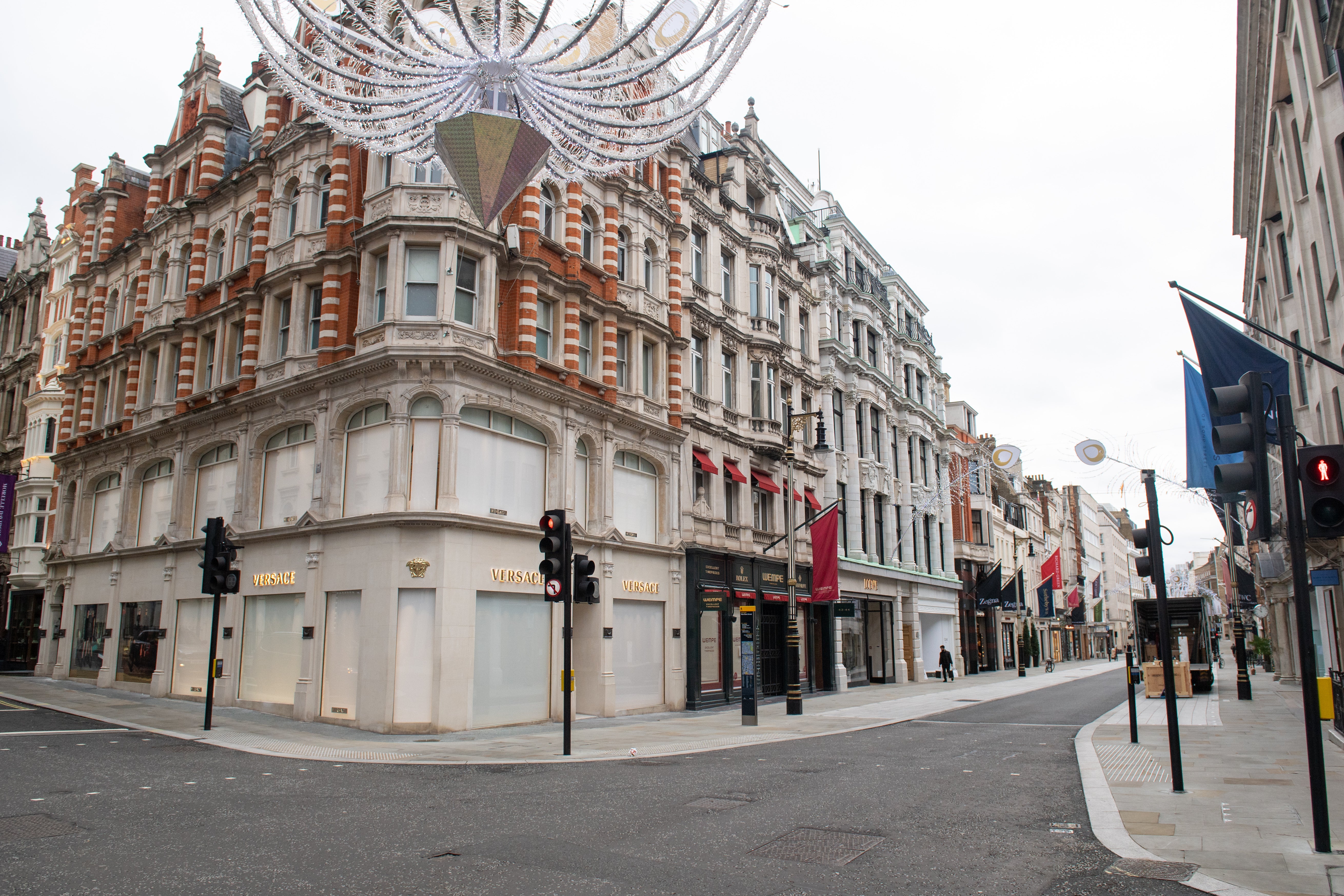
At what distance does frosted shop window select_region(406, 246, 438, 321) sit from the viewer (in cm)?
2070

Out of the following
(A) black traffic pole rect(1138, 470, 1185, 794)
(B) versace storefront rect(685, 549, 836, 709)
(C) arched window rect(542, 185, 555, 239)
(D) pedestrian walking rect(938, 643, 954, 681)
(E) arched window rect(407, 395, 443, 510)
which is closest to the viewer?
(A) black traffic pole rect(1138, 470, 1185, 794)

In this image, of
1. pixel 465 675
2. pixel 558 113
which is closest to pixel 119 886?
pixel 558 113

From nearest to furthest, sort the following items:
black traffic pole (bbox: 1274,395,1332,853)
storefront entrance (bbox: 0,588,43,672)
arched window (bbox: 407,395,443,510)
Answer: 1. black traffic pole (bbox: 1274,395,1332,853)
2. arched window (bbox: 407,395,443,510)
3. storefront entrance (bbox: 0,588,43,672)

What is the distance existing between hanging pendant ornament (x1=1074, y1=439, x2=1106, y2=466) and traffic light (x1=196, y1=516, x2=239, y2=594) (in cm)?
1909

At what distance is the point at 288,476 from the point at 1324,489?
22232 mm

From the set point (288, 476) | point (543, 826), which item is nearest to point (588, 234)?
point (288, 476)

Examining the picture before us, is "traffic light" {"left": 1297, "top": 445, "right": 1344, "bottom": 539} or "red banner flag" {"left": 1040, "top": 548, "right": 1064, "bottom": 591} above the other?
"red banner flag" {"left": 1040, "top": 548, "right": 1064, "bottom": 591}

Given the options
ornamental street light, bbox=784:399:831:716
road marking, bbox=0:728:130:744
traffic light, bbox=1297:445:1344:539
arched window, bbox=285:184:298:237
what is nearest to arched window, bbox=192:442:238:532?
arched window, bbox=285:184:298:237

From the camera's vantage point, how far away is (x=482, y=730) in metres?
19.4

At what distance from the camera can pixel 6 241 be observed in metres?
57.8

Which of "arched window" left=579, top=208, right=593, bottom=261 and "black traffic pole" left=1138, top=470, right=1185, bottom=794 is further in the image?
"arched window" left=579, top=208, right=593, bottom=261

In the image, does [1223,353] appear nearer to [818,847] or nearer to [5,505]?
[818,847]

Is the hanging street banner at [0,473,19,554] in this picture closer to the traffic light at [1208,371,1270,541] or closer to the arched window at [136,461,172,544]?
the arched window at [136,461,172,544]

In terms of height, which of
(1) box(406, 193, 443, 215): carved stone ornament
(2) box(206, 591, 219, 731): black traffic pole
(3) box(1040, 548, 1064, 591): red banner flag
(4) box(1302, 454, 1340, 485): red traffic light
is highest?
(1) box(406, 193, 443, 215): carved stone ornament
